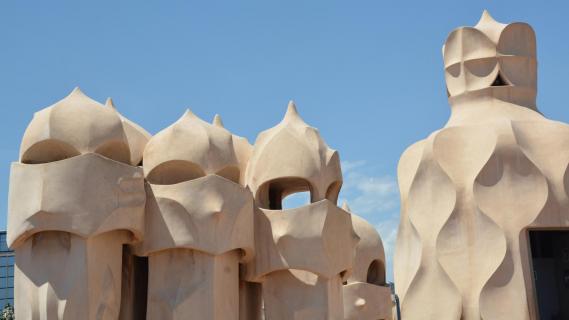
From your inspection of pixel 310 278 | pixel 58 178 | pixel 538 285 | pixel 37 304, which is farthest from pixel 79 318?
pixel 538 285

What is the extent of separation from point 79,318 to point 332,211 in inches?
204

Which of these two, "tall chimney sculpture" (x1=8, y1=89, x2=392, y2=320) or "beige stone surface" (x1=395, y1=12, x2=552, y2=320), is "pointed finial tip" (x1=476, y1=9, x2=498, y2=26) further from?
"tall chimney sculpture" (x1=8, y1=89, x2=392, y2=320)

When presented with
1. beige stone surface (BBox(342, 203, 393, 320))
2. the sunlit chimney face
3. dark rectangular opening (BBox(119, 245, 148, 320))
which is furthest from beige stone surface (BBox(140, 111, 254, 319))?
the sunlit chimney face

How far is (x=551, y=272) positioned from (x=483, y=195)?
396 centimetres

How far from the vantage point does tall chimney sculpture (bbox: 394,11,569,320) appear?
18.6 metres

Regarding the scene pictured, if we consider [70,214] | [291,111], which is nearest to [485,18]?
[291,111]

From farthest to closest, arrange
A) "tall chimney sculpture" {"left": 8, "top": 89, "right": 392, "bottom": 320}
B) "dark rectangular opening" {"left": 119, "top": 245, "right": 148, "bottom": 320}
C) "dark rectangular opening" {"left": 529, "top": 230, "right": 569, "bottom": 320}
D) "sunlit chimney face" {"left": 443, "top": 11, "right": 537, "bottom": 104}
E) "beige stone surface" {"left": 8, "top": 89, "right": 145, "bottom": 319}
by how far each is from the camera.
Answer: "dark rectangular opening" {"left": 529, "top": 230, "right": 569, "bottom": 320} < "sunlit chimney face" {"left": 443, "top": 11, "right": 537, "bottom": 104} < "dark rectangular opening" {"left": 119, "top": 245, "right": 148, "bottom": 320} < "tall chimney sculpture" {"left": 8, "top": 89, "right": 392, "bottom": 320} < "beige stone surface" {"left": 8, "top": 89, "right": 145, "bottom": 319}

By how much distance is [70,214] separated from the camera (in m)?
13.0

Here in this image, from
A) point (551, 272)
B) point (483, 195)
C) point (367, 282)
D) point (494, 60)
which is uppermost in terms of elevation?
point (494, 60)

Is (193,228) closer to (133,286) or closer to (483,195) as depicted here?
(133,286)

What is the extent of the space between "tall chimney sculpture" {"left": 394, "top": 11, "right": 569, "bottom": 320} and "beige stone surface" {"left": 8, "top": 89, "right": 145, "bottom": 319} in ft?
26.3

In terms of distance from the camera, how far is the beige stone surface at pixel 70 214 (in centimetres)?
1293

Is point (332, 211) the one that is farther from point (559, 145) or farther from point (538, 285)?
point (538, 285)

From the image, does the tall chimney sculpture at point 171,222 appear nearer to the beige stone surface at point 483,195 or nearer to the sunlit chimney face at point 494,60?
the beige stone surface at point 483,195
